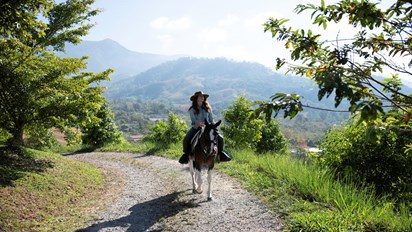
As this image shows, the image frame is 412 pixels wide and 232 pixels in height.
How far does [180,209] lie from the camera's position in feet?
27.7

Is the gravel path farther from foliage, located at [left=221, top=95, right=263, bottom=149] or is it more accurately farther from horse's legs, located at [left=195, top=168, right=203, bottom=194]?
foliage, located at [left=221, top=95, right=263, bottom=149]

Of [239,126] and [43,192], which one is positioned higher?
[239,126]

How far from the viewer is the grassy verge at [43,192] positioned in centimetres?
762

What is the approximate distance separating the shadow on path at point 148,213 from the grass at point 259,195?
89 centimetres

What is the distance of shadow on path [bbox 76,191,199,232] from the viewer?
7.52 m

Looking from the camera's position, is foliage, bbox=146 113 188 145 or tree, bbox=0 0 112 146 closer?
tree, bbox=0 0 112 146

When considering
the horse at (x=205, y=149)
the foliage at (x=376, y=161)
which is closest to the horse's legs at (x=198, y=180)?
the horse at (x=205, y=149)

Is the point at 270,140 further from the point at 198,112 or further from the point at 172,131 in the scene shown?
the point at 198,112

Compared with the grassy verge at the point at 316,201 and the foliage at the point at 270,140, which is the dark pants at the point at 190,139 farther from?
the foliage at the point at 270,140

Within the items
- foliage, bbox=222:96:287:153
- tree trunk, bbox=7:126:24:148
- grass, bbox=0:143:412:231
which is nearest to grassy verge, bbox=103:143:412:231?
grass, bbox=0:143:412:231

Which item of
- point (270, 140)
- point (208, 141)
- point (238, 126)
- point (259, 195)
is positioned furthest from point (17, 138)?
point (270, 140)

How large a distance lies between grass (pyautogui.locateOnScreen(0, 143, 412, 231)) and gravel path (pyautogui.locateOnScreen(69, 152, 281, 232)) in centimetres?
50

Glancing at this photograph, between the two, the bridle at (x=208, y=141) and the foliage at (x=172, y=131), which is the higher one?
the bridle at (x=208, y=141)

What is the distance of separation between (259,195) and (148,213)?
3.33 meters
